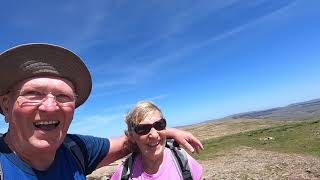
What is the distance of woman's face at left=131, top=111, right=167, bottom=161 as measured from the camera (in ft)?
20.9

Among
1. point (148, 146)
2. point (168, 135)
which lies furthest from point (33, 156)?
point (168, 135)

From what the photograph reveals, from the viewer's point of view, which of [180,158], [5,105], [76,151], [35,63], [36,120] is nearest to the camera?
[36,120]

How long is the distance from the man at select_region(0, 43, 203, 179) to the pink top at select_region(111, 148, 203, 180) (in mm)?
1747

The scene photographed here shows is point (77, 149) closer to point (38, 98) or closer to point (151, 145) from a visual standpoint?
point (38, 98)

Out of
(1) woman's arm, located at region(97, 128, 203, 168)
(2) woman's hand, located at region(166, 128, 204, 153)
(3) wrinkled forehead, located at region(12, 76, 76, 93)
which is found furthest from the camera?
(2) woman's hand, located at region(166, 128, 204, 153)

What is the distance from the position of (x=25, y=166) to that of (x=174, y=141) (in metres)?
2.85

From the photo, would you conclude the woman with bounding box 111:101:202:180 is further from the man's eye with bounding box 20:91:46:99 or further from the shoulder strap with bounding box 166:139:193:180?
the man's eye with bounding box 20:91:46:99

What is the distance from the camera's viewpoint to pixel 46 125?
13.9 ft

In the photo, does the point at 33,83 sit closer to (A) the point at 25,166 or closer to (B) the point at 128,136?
(A) the point at 25,166

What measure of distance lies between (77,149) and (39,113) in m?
1.04

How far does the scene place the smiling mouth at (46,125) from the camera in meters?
4.18

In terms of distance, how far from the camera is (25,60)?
4.37 meters

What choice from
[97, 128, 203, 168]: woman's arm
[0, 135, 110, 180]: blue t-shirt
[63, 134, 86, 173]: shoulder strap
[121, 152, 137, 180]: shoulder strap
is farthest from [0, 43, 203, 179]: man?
[121, 152, 137, 180]: shoulder strap

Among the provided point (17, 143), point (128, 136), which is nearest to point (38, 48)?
point (17, 143)
